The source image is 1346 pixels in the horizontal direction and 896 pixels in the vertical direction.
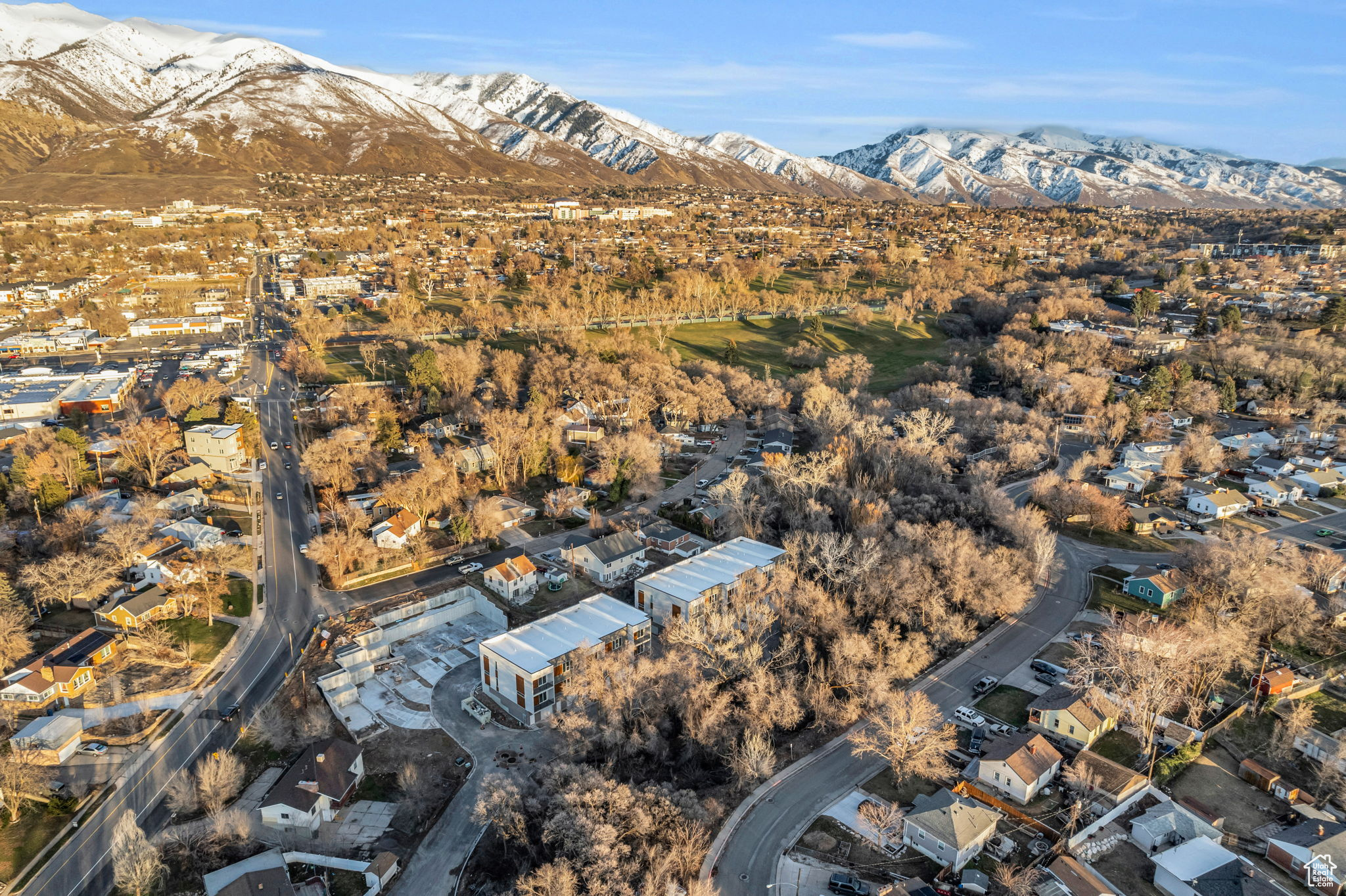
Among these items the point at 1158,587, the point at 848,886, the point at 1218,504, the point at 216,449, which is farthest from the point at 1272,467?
the point at 216,449

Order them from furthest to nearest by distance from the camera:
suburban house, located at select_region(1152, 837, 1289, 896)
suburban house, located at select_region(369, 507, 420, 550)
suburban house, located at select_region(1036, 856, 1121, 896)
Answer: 1. suburban house, located at select_region(369, 507, 420, 550)
2. suburban house, located at select_region(1036, 856, 1121, 896)
3. suburban house, located at select_region(1152, 837, 1289, 896)

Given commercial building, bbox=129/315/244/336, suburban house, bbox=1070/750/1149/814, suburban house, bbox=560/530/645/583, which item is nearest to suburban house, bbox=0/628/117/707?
suburban house, bbox=560/530/645/583

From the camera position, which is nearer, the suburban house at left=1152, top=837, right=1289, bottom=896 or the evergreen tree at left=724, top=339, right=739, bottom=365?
the suburban house at left=1152, top=837, right=1289, bottom=896

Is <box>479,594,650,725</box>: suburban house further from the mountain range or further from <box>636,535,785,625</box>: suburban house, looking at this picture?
the mountain range

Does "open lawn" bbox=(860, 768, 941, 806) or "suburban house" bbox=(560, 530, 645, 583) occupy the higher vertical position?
"suburban house" bbox=(560, 530, 645, 583)

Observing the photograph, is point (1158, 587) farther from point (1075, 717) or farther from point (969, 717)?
point (969, 717)

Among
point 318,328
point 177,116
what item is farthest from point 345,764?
point 177,116

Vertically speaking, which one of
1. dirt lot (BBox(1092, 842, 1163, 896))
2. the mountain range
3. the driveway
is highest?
the mountain range
